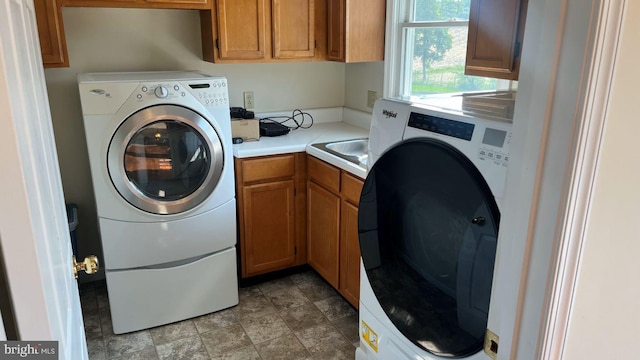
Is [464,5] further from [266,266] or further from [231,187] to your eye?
[266,266]

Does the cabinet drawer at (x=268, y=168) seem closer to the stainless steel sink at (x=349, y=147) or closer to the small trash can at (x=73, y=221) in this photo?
the stainless steel sink at (x=349, y=147)

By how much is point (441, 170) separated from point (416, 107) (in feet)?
0.73

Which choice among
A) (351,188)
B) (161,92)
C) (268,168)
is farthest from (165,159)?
(351,188)

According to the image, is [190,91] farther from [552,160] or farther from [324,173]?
[552,160]

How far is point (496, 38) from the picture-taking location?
174 cm

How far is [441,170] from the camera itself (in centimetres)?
138

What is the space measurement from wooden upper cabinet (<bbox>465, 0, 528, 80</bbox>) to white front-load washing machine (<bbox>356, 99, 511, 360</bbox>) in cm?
45

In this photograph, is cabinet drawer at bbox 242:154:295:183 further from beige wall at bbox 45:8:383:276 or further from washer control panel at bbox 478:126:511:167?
washer control panel at bbox 478:126:511:167

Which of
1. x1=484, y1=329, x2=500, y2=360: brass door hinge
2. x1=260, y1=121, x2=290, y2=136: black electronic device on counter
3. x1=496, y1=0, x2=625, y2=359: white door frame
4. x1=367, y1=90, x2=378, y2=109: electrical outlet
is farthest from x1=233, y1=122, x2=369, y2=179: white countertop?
x1=496, y1=0, x2=625, y2=359: white door frame

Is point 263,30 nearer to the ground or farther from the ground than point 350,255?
farther from the ground

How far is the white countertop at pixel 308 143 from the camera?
2.49 metres

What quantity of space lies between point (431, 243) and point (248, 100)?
6.67 feet

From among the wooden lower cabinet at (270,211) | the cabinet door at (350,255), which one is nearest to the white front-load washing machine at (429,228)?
the cabinet door at (350,255)

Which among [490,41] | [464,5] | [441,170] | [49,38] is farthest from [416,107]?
[49,38]
